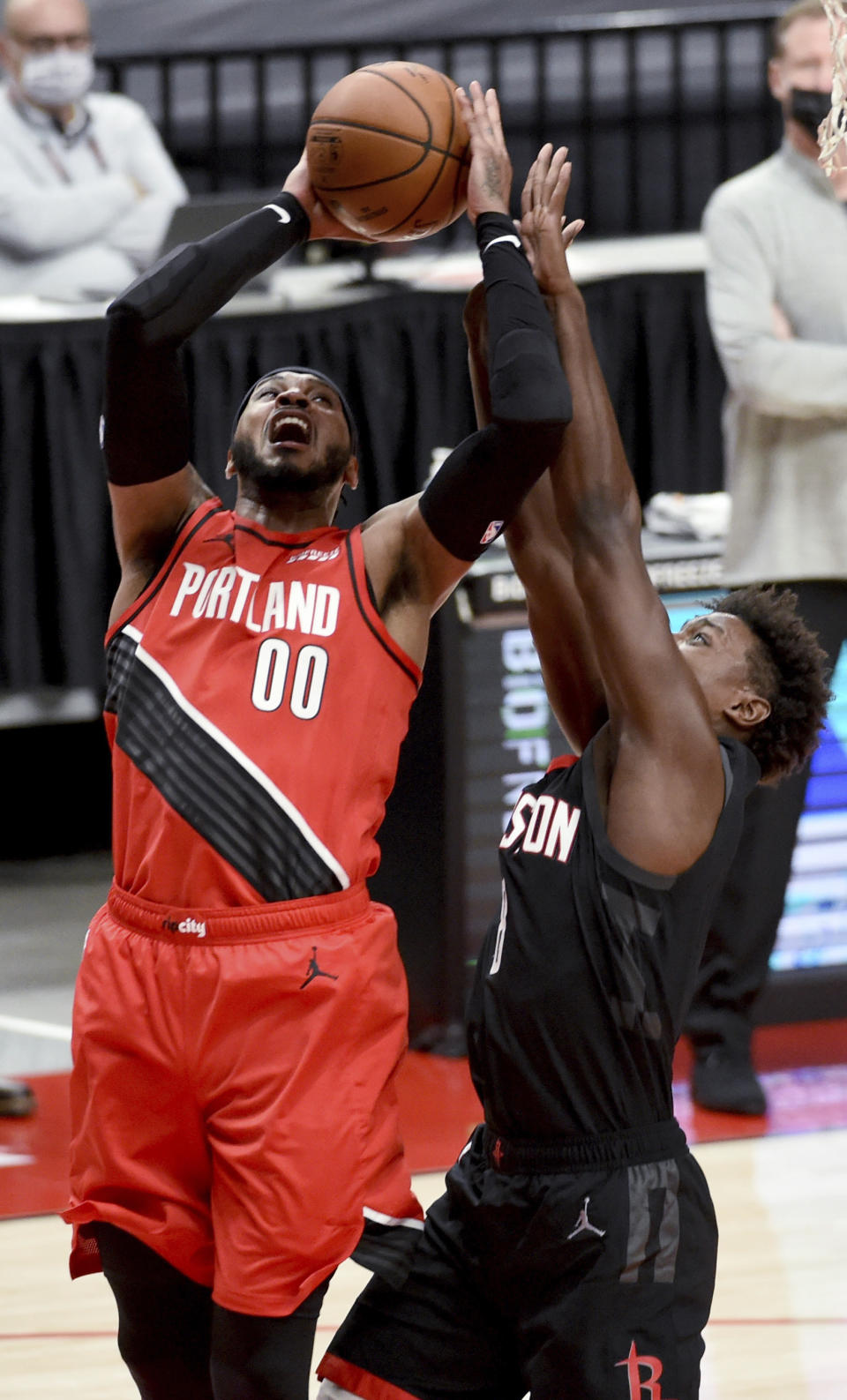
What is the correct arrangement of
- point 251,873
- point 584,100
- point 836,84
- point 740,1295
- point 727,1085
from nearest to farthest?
1. point 251,873
2. point 836,84
3. point 740,1295
4. point 727,1085
5. point 584,100

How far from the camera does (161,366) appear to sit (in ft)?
8.46

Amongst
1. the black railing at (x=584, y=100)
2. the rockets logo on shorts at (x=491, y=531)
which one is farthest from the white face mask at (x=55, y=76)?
the rockets logo on shorts at (x=491, y=531)

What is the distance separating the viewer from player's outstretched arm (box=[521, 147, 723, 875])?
2332 millimetres

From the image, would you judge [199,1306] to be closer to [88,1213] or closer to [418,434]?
[88,1213]

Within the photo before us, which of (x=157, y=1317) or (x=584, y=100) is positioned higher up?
(x=584, y=100)

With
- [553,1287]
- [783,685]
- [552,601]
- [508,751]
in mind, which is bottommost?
[508,751]

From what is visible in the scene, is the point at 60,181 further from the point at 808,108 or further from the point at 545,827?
the point at 545,827

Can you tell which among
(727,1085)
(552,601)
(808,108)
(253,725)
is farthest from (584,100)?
(253,725)

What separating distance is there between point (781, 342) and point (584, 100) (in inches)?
192

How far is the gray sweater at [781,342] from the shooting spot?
4.36 meters

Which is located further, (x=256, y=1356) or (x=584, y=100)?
(x=584, y=100)

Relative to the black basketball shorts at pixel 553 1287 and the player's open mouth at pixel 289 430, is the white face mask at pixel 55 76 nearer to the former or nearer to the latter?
the player's open mouth at pixel 289 430

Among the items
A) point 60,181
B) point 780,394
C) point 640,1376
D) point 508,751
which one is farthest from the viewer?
point 60,181

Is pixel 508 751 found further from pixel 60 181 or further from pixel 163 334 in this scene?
pixel 60 181
